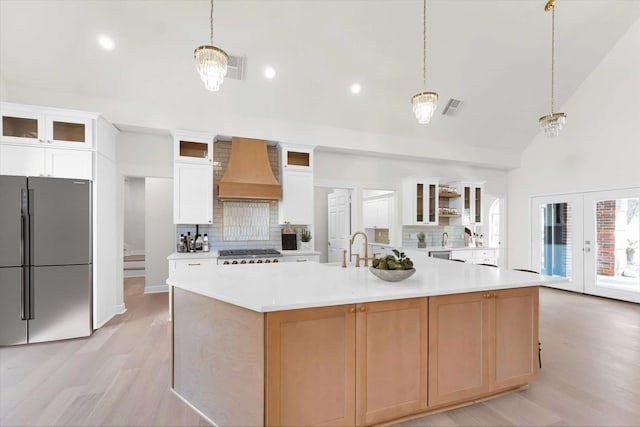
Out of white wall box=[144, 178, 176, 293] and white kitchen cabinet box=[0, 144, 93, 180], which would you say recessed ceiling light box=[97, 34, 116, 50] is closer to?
white kitchen cabinet box=[0, 144, 93, 180]

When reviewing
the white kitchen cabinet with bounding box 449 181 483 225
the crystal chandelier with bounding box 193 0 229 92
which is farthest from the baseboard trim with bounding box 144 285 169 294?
the white kitchen cabinet with bounding box 449 181 483 225

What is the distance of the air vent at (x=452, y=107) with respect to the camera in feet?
17.4

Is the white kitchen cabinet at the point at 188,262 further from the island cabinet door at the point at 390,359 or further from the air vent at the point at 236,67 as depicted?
the island cabinet door at the point at 390,359

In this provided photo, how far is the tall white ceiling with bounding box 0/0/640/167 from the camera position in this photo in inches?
133

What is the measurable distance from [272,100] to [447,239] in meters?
4.71

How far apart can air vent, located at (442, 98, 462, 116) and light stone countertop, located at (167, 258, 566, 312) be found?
3.60 m

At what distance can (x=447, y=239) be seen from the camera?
6676 millimetres

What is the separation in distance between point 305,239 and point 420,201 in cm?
244

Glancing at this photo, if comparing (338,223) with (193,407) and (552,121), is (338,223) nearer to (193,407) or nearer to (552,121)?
(552,121)

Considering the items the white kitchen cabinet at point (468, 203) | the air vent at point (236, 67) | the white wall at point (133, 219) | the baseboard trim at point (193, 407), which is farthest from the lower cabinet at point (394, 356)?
the white wall at point (133, 219)

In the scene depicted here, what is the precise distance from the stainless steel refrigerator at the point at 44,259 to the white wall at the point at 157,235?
2317mm

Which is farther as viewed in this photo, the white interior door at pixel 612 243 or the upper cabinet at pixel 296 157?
the white interior door at pixel 612 243

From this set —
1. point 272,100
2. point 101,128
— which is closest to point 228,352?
point 101,128

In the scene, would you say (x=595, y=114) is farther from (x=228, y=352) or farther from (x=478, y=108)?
(x=228, y=352)
